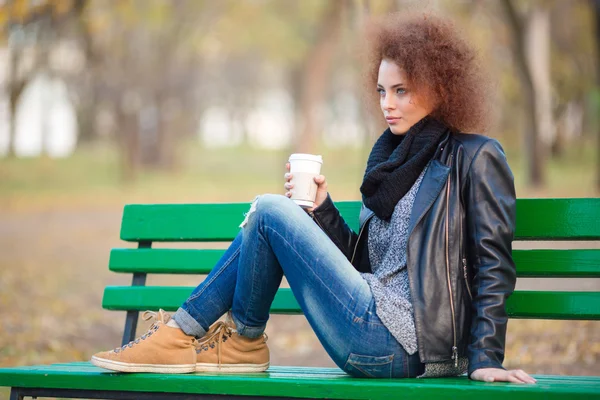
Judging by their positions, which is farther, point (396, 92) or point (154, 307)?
point (154, 307)

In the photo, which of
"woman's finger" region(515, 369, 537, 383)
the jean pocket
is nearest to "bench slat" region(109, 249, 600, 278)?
"woman's finger" region(515, 369, 537, 383)

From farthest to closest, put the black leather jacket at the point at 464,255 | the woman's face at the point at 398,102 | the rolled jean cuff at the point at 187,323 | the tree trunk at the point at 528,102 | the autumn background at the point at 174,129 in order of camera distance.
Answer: the tree trunk at the point at 528,102 → the autumn background at the point at 174,129 → the woman's face at the point at 398,102 → the rolled jean cuff at the point at 187,323 → the black leather jacket at the point at 464,255

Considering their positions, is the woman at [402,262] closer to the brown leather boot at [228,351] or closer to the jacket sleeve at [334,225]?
the brown leather boot at [228,351]

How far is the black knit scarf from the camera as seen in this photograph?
3.22 m

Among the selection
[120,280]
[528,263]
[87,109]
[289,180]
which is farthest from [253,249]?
[87,109]

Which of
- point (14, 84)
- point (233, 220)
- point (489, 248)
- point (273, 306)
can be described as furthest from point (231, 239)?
point (14, 84)

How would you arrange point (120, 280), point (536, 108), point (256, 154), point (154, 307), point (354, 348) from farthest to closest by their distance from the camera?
point (256, 154)
point (536, 108)
point (120, 280)
point (154, 307)
point (354, 348)

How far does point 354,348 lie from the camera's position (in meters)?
2.99

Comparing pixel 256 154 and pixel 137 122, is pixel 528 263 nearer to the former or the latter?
pixel 137 122

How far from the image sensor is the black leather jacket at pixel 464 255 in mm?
2904

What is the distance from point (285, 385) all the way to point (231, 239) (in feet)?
4.24

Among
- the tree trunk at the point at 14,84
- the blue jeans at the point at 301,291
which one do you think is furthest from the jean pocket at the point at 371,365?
the tree trunk at the point at 14,84

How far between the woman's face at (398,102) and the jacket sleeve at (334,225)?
0.43 m

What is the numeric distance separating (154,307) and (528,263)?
5.79 feet
